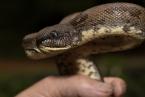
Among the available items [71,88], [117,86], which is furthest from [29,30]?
[71,88]

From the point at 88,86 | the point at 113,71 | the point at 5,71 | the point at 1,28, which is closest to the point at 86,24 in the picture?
the point at 88,86

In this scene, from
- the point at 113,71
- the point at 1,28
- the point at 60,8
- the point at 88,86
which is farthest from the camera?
the point at 1,28

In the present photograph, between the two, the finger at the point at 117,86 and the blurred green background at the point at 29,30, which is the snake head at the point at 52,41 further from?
the blurred green background at the point at 29,30

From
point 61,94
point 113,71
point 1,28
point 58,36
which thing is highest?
point 58,36

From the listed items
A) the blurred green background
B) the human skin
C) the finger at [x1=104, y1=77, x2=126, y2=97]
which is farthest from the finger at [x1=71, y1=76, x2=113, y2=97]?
the blurred green background

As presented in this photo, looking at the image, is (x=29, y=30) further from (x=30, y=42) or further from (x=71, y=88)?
(x=71, y=88)

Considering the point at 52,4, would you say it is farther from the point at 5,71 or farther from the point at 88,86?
the point at 88,86
